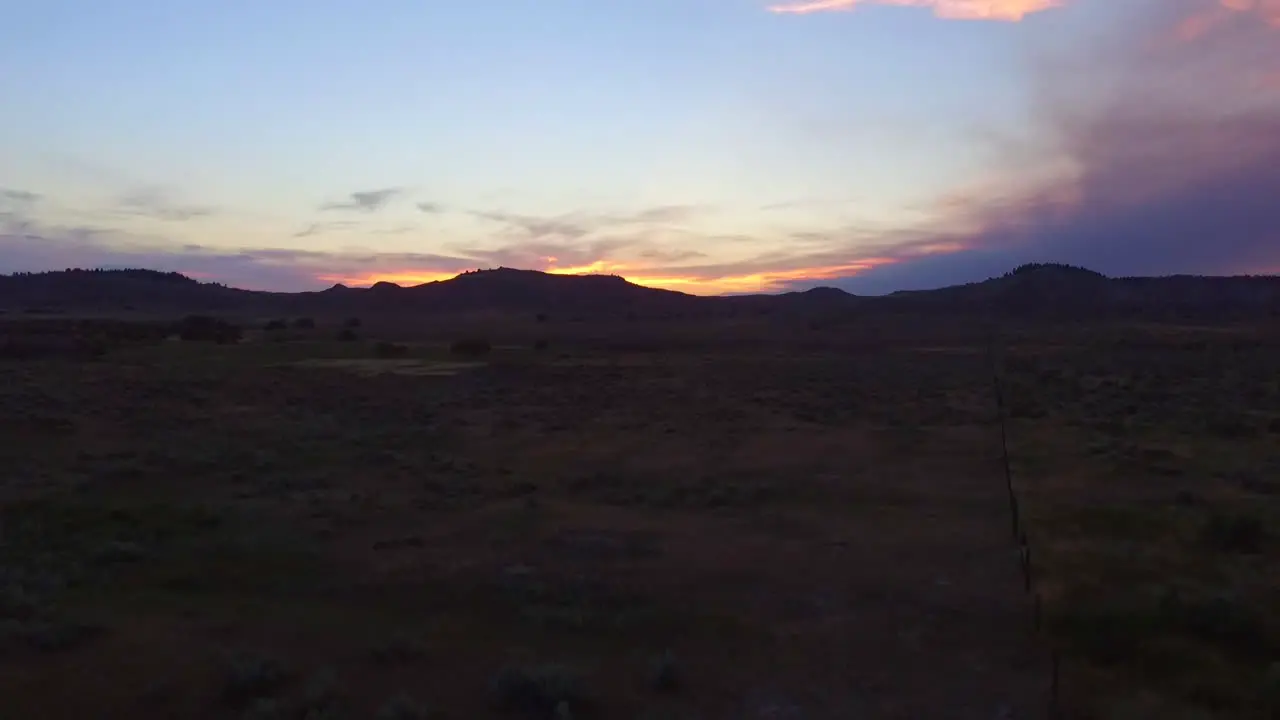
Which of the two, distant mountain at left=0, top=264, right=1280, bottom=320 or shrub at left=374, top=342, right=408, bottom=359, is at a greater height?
distant mountain at left=0, top=264, right=1280, bottom=320

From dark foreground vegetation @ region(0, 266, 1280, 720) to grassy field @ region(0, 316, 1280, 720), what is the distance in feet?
0.21

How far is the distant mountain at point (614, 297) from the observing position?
11462 centimetres

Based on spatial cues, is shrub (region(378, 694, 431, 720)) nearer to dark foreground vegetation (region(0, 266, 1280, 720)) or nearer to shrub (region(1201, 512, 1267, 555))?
dark foreground vegetation (region(0, 266, 1280, 720))

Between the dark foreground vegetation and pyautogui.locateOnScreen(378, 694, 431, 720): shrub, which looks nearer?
pyautogui.locateOnScreen(378, 694, 431, 720): shrub

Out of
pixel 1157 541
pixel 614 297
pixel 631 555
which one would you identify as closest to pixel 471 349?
pixel 631 555

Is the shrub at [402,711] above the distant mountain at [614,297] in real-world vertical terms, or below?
below

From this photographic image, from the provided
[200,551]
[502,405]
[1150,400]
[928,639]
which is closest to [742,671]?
[928,639]

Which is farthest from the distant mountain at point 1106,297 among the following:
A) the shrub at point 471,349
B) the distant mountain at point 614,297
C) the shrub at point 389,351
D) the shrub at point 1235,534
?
the shrub at point 1235,534

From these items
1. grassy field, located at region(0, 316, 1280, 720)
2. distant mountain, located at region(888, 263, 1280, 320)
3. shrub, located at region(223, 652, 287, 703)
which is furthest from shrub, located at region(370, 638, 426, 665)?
distant mountain, located at region(888, 263, 1280, 320)

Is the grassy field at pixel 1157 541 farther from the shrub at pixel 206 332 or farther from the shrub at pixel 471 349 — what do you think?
the shrub at pixel 206 332

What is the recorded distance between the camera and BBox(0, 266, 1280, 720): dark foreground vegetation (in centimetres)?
927

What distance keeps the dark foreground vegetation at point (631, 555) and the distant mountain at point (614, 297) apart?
258 ft

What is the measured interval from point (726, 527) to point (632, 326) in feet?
250

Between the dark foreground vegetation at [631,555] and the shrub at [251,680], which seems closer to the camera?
the shrub at [251,680]
